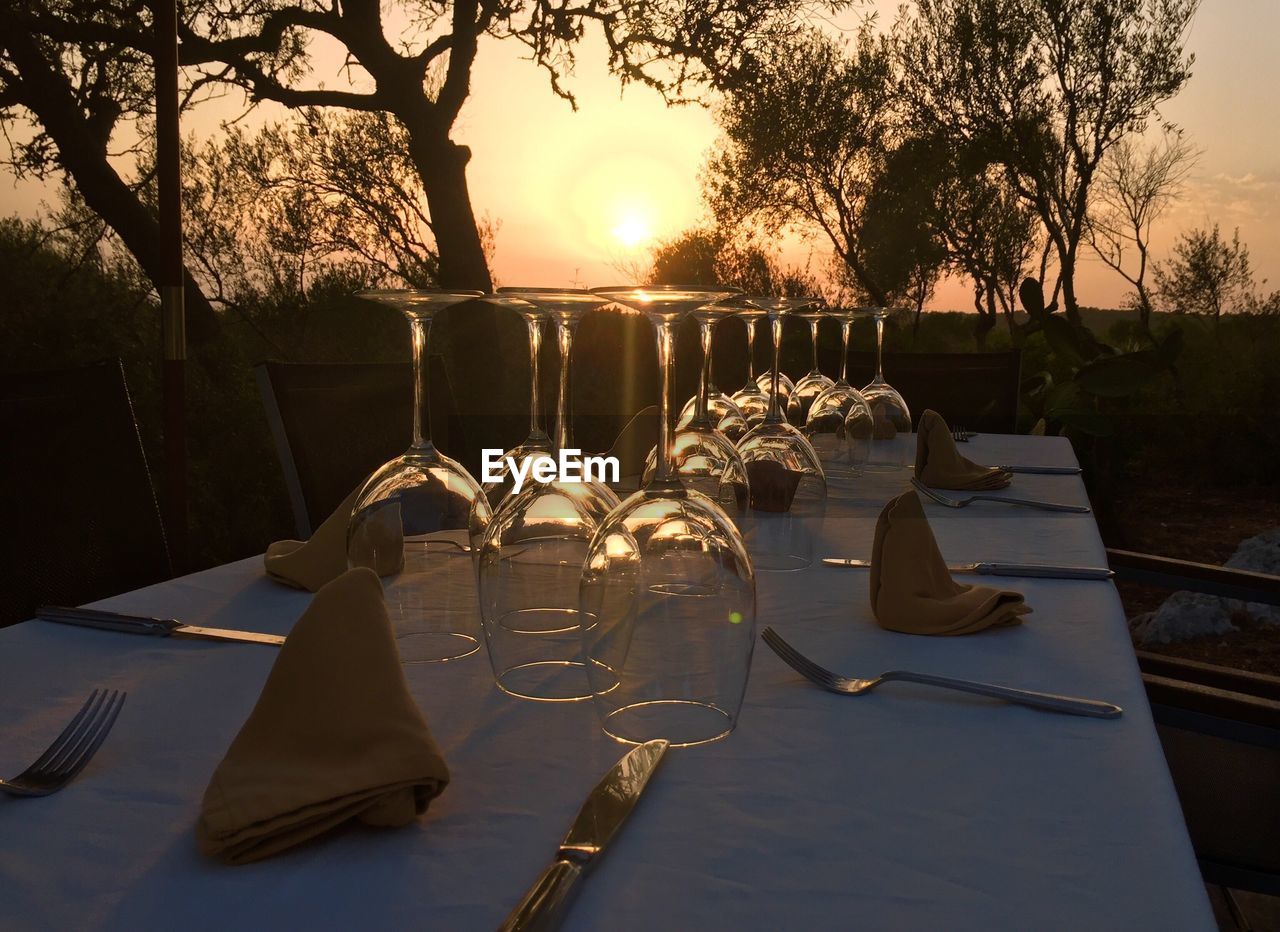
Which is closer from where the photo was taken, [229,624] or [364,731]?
[364,731]

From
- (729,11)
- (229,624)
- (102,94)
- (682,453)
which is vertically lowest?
(229,624)

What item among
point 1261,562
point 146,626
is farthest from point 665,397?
point 1261,562

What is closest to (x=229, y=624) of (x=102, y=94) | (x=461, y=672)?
(x=461, y=672)

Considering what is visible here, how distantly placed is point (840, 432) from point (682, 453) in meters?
0.73

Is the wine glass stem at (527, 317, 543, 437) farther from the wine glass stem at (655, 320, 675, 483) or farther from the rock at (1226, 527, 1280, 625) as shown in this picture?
the rock at (1226, 527, 1280, 625)

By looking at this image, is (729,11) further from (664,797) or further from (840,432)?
(664,797)

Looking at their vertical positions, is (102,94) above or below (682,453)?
above

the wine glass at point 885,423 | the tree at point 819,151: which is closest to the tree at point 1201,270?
the tree at point 819,151

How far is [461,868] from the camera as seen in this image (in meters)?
0.56

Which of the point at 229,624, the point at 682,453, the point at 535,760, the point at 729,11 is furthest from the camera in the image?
the point at 729,11

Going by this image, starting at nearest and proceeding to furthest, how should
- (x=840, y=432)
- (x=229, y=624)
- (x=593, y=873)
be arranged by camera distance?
(x=593, y=873) → (x=229, y=624) → (x=840, y=432)

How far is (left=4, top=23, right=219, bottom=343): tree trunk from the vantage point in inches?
157

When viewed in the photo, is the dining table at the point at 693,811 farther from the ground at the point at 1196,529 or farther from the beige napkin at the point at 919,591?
the ground at the point at 1196,529

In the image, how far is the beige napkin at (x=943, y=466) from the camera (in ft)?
6.51
